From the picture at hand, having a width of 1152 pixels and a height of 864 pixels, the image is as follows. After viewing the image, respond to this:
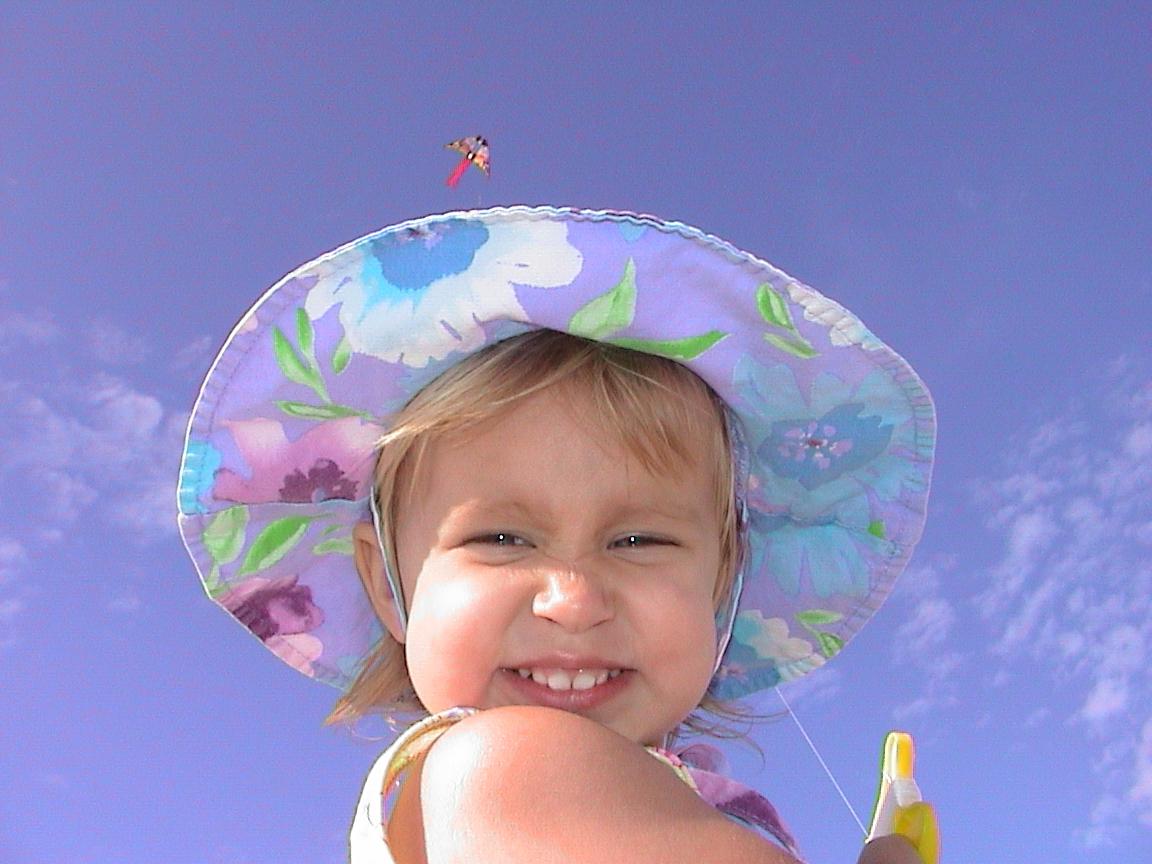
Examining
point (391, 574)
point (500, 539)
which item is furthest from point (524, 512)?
point (391, 574)

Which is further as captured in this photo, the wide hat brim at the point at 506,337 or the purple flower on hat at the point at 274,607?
the purple flower on hat at the point at 274,607

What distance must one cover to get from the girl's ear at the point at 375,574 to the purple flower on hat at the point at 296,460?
0.11m

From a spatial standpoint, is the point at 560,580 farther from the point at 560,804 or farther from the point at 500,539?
the point at 560,804

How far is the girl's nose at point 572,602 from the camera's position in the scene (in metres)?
1.74

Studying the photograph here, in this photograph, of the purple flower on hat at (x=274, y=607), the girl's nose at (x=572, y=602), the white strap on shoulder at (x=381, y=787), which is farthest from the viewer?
the purple flower on hat at (x=274, y=607)

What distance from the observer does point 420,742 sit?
59.2 inches

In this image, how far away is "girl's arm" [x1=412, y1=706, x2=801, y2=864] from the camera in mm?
1160

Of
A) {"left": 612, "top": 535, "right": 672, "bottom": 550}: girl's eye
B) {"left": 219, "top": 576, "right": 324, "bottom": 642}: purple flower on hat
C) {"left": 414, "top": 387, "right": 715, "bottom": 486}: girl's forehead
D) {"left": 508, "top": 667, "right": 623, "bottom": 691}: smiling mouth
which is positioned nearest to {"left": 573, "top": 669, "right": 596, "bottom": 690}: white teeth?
{"left": 508, "top": 667, "right": 623, "bottom": 691}: smiling mouth

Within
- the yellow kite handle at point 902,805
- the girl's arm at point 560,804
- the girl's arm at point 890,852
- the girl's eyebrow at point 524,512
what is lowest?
the girl's arm at point 560,804

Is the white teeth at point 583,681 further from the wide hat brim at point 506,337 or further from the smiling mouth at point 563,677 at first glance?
the wide hat brim at point 506,337

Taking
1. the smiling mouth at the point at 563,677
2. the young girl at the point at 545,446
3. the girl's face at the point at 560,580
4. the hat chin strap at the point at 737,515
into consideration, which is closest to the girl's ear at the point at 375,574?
the young girl at the point at 545,446

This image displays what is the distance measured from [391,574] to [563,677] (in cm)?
48

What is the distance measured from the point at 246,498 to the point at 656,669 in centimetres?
81

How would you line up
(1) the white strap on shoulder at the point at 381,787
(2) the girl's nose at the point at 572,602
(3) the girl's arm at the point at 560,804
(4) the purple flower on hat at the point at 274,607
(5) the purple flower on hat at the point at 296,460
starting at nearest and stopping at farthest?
(3) the girl's arm at the point at 560,804 < (1) the white strap on shoulder at the point at 381,787 < (2) the girl's nose at the point at 572,602 < (5) the purple flower on hat at the point at 296,460 < (4) the purple flower on hat at the point at 274,607
